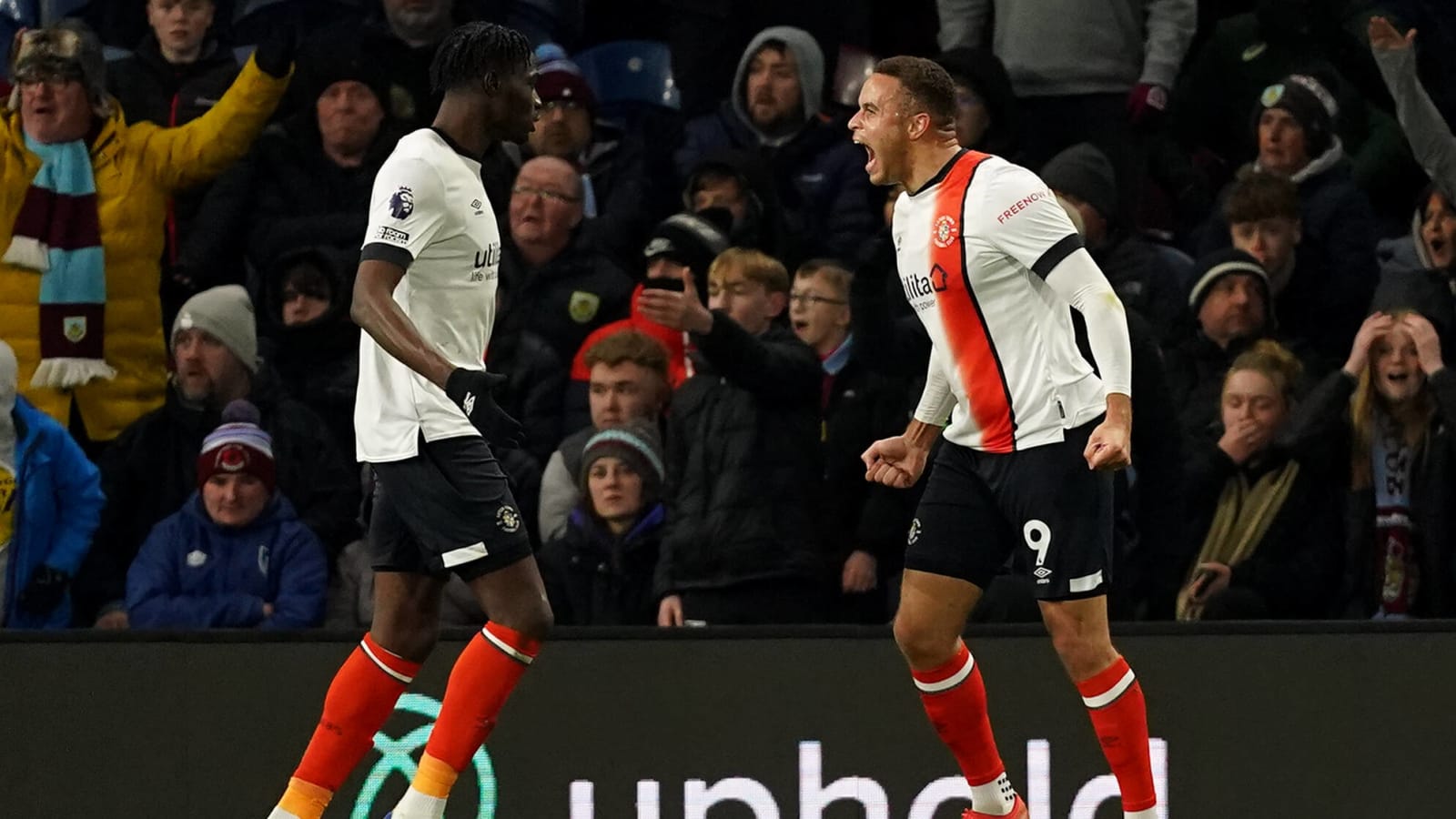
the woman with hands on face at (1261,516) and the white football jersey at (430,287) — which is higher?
the white football jersey at (430,287)

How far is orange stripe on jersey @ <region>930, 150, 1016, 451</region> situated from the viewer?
6.64 metres

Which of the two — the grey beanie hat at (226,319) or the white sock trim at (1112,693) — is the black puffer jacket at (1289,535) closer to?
the white sock trim at (1112,693)

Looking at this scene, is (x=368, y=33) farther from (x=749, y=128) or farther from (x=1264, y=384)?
(x=1264, y=384)

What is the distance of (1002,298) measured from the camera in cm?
664

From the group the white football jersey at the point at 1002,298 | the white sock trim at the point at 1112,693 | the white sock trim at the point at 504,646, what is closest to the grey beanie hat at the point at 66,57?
the white sock trim at the point at 504,646

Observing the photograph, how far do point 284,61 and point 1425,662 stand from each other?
499 centimetres

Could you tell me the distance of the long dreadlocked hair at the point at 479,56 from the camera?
6.66 metres

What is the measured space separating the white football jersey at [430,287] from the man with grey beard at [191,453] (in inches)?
98.2

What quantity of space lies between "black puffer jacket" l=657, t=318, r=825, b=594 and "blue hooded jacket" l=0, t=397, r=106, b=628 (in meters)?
2.12

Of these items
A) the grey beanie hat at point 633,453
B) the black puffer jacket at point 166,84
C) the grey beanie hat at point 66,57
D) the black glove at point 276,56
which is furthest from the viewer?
the black puffer jacket at point 166,84

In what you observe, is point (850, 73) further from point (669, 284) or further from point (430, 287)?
point (430, 287)

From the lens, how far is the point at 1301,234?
9719 millimetres

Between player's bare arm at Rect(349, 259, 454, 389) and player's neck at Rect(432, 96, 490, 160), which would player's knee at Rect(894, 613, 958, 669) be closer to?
player's bare arm at Rect(349, 259, 454, 389)

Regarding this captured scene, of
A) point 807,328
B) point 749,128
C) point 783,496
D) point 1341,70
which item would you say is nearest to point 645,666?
point 783,496
